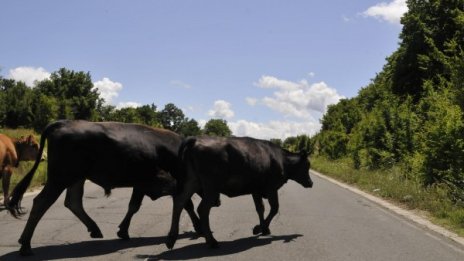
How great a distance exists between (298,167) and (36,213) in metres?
4.71

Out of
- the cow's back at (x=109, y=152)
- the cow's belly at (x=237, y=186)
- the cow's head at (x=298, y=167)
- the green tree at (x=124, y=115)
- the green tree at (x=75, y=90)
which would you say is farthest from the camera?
the green tree at (x=124, y=115)

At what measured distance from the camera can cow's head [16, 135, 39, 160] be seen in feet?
40.7

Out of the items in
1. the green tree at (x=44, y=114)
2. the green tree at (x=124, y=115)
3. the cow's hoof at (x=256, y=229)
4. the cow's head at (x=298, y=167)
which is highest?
the green tree at (x=124, y=115)

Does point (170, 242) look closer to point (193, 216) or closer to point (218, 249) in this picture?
point (218, 249)

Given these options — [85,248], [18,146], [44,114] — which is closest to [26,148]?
[18,146]

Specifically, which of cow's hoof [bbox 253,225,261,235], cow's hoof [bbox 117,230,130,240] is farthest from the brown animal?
cow's hoof [bbox 253,225,261,235]

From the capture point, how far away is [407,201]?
1377 cm

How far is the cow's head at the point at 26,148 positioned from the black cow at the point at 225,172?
659cm

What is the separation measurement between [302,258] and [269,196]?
177 centimetres

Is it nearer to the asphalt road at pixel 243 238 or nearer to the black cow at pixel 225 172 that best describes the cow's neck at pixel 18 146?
the asphalt road at pixel 243 238

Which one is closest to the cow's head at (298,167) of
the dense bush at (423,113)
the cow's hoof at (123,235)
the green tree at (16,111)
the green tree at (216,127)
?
the cow's hoof at (123,235)

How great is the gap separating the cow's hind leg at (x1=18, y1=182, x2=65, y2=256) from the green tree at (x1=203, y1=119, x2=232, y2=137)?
162515 millimetres

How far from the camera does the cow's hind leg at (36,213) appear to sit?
6.37 m

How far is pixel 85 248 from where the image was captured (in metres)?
6.95
